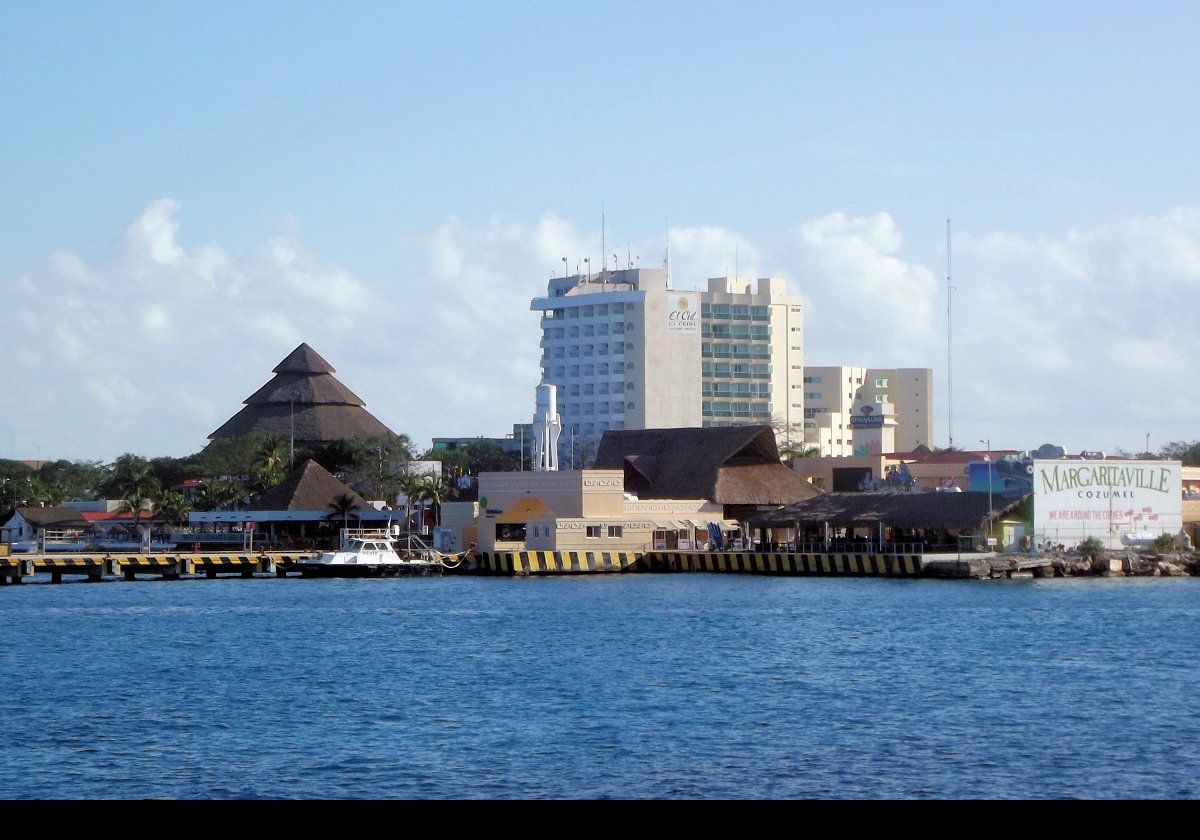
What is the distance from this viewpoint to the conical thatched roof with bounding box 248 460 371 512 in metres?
113

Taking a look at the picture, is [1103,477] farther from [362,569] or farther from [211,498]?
[211,498]

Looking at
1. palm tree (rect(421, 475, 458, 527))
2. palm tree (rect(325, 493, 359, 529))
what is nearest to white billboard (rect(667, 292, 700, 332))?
palm tree (rect(421, 475, 458, 527))

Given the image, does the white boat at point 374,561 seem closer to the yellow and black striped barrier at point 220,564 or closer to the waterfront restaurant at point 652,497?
the yellow and black striped barrier at point 220,564

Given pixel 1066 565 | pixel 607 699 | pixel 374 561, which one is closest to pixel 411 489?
pixel 374 561

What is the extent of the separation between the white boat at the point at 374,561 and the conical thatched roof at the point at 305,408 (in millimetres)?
65313

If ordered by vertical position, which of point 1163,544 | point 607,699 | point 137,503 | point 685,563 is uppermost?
point 137,503

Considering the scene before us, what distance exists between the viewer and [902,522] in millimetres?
82125

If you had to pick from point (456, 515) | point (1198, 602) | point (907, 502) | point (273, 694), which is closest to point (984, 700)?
point (273, 694)

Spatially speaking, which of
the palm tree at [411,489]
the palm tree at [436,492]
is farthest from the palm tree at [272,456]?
the palm tree at [411,489]

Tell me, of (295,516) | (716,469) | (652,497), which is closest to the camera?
(716,469)

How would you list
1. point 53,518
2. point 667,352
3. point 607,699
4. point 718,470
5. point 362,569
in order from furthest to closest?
1. point 667,352
2. point 53,518
3. point 718,470
4. point 362,569
5. point 607,699

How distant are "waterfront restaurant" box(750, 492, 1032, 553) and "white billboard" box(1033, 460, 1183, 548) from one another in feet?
4.63

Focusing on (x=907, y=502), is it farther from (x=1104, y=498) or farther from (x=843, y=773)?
(x=843, y=773)

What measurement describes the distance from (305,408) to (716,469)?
7219 cm
